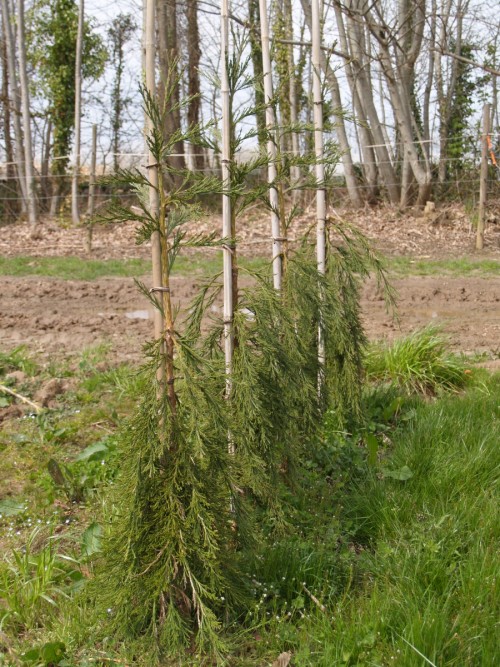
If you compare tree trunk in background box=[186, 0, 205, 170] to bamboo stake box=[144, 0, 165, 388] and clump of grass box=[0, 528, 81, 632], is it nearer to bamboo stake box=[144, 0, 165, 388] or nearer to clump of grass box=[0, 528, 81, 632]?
clump of grass box=[0, 528, 81, 632]

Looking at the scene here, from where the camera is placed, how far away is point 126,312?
294 inches

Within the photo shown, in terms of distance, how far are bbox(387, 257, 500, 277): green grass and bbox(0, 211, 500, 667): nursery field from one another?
10.6 ft

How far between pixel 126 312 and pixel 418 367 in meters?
3.66

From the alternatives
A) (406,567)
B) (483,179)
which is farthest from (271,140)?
(483,179)

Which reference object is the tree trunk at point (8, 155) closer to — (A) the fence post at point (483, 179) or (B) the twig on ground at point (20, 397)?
(A) the fence post at point (483, 179)

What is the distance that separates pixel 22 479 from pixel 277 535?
1651mm

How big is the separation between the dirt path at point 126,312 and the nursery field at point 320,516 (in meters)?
0.04

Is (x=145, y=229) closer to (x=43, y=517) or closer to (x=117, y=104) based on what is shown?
(x=43, y=517)

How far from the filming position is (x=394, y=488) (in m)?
3.30

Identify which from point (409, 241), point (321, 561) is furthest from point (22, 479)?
point (409, 241)

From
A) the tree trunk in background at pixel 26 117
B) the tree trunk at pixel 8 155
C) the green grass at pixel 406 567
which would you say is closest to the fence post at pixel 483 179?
the green grass at pixel 406 567

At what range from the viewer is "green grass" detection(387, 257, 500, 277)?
31.7 ft

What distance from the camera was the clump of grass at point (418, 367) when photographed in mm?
4840

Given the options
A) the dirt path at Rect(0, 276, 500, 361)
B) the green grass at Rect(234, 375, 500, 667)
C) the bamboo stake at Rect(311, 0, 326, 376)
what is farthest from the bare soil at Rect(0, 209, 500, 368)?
Result: the green grass at Rect(234, 375, 500, 667)
